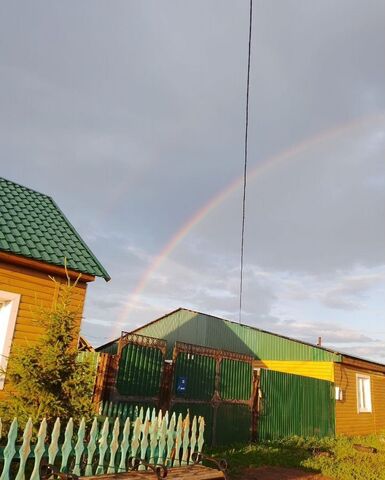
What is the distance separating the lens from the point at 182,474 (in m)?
5.89

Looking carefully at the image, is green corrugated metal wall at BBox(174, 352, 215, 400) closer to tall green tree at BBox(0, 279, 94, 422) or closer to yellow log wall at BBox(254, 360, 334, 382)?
tall green tree at BBox(0, 279, 94, 422)

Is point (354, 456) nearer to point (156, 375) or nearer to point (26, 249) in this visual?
point (156, 375)

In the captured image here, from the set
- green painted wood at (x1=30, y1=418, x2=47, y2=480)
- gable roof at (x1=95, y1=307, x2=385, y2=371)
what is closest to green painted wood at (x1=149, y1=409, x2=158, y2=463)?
green painted wood at (x1=30, y1=418, x2=47, y2=480)

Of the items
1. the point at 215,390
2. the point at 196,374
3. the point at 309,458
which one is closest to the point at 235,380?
the point at 215,390

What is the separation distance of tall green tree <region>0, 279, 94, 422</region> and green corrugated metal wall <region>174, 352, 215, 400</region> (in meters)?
5.06

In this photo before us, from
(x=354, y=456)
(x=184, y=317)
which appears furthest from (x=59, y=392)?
(x=184, y=317)

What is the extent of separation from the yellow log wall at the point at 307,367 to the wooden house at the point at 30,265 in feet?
42.0

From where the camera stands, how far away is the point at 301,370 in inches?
762

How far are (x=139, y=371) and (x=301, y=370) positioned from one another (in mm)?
11624

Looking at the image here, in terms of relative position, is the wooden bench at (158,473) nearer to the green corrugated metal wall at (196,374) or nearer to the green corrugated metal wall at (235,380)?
the green corrugated metal wall at (196,374)

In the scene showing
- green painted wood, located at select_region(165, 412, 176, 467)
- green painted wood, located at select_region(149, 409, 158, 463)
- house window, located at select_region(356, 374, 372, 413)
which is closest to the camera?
green painted wood, located at select_region(149, 409, 158, 463)

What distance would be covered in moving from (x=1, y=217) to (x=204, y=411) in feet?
23.7

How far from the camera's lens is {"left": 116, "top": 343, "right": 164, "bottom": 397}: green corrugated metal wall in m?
9.62

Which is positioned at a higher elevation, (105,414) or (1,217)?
(1,217)
